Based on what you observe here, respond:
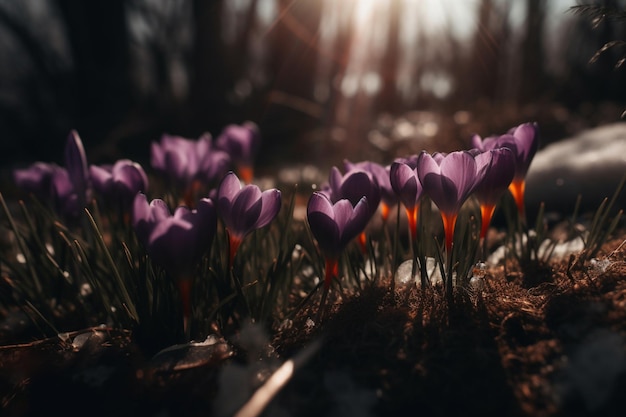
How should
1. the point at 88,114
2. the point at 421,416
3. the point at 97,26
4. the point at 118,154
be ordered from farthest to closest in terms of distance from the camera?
the point at 88,114, the point at 97,26, the point at 118,154, the point at 421,416

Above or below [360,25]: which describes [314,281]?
below

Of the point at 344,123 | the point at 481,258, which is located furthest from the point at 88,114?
the point at 481,258

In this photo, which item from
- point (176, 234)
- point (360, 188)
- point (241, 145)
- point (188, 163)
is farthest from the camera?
point (241, 145)

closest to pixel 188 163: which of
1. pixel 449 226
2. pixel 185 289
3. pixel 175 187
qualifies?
pixel 175 187

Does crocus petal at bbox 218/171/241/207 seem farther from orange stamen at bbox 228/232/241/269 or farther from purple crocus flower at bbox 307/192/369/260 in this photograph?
purple crocus flower at bbox 307/192/369/260

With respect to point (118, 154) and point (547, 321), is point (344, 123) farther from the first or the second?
point (547, 321)

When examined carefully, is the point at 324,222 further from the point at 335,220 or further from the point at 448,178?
the point at 448,178

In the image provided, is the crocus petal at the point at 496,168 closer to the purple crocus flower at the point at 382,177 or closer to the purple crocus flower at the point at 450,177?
the purple crocus flower at the point at 450,177
